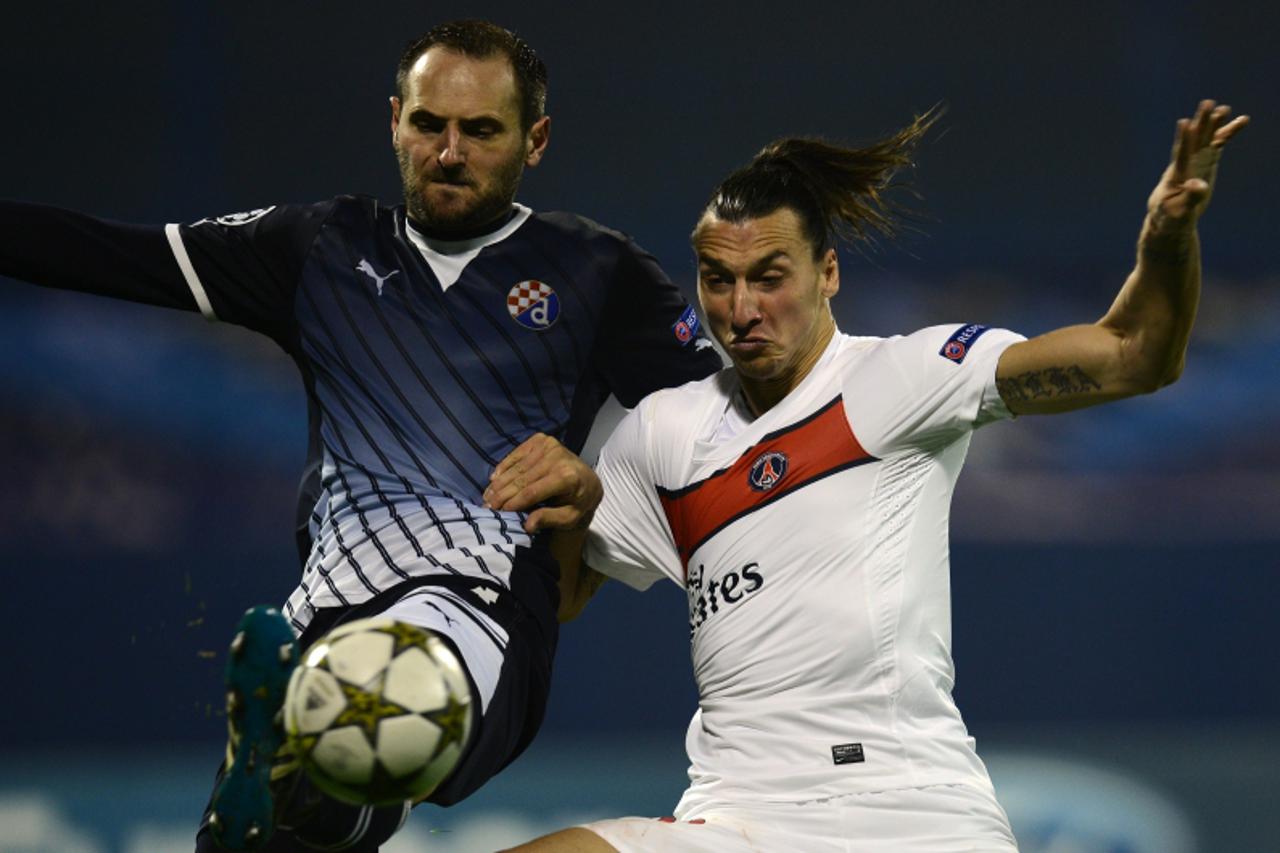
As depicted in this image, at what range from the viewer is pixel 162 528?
5.90 meters

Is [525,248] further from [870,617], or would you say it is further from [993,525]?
[993,525]

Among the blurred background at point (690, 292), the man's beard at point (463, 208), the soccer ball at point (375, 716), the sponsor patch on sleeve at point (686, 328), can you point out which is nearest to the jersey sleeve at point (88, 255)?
the man's beard at point (463, 208)

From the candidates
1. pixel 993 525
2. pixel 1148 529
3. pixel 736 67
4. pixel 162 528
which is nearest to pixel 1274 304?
pixel 1148 529

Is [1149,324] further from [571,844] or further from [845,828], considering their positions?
[571,844]

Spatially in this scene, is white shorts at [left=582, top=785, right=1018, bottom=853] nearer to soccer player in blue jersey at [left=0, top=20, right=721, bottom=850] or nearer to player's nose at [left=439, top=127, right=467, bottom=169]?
soccer player in blue jersey at [left=0, top=20, right=721, bottom=850]

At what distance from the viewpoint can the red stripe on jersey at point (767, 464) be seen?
3.11m

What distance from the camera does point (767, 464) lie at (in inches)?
125

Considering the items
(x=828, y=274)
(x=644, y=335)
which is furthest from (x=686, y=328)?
(x=828, y=274)

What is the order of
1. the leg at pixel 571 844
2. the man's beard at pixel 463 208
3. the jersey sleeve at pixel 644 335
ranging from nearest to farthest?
the leg at pixel 571 844, the man's beard at pixel 463 208, the jersey sleeve at pixel 644 335

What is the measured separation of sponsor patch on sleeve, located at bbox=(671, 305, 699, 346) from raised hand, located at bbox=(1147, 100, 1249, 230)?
1.23 m

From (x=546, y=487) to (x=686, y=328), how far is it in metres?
0.62

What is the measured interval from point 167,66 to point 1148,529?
4198 millimetres

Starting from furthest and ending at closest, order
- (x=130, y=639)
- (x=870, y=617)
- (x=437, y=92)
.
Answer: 1. (x=130, y=639)
2. (x=437, y=92)
3. (x=870, y=617)

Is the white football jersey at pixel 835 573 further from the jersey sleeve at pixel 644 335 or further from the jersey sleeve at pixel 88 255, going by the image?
the jersey sleeve at pixel 88 255
